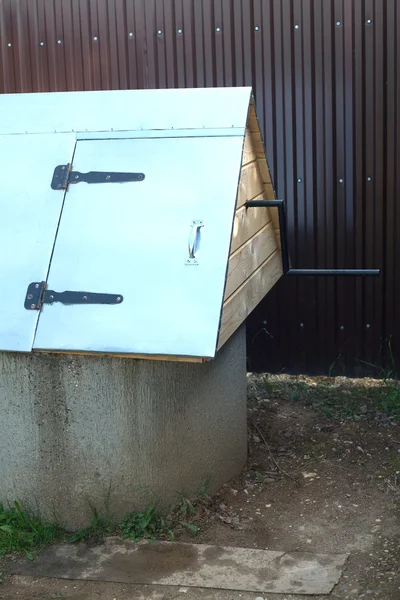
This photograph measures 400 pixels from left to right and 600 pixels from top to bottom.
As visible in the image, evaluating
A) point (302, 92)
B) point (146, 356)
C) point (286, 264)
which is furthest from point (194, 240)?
point (302, 92)

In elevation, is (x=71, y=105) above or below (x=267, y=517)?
above

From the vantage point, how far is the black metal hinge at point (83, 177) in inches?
150

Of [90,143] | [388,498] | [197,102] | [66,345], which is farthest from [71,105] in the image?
[388,498]

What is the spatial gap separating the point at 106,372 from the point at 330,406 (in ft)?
7.70

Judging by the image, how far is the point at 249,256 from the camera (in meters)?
4.11

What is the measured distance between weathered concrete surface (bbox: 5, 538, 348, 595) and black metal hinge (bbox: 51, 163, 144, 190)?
5.38 feet

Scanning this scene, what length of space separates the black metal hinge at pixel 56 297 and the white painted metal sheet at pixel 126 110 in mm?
862

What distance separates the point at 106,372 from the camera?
3.67 metres

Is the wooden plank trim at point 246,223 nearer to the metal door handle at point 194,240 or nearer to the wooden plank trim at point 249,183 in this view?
the wooden plank trim at point 249,183

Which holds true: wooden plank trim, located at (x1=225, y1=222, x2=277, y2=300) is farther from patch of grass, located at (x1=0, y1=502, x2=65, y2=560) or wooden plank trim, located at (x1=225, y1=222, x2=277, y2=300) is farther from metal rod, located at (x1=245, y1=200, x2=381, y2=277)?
patch of grass, located at (x1=0, y1=502, x2=65, y2=560)

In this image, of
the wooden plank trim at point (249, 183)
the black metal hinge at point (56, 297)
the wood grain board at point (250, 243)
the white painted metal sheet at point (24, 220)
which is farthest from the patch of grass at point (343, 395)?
the white painted metal sheet at point (24, 220)

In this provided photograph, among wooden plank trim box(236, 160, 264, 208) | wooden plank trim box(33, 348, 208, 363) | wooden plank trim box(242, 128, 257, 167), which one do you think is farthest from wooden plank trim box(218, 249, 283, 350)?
wooden plank trim box(242, 128, 257, 167)

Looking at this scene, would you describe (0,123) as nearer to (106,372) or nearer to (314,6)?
(106,372)

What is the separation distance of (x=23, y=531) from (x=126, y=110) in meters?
2.03
